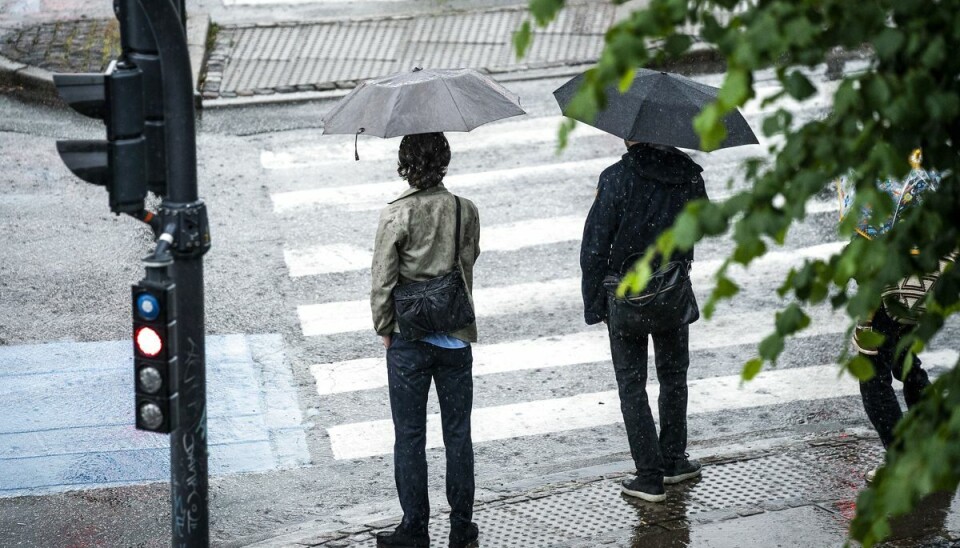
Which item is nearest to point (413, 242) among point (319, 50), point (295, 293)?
point (295, 293)

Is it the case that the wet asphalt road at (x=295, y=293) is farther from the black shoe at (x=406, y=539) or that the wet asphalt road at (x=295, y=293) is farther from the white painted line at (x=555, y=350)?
the black shoe at (x=406, y=539)

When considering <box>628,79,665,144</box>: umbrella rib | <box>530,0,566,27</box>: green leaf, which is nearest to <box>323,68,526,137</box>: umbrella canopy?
<box>628,79,665,144</box>: umbrella rib

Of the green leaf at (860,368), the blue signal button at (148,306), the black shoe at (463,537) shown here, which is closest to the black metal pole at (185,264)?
the blue signal button at (148,306)

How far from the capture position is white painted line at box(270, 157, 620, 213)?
11602 millimetres

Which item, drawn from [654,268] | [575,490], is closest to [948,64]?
[654,268]

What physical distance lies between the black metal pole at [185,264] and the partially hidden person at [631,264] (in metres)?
2.07

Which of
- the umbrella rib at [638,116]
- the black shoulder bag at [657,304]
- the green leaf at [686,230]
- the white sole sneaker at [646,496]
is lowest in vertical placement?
the white sole sneaker at [646,496]

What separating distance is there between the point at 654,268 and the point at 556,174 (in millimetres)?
5885

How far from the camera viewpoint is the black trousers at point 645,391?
260 inches

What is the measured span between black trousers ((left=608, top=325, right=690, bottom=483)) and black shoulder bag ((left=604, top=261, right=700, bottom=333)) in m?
0.09

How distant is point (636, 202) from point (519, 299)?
3.73 m

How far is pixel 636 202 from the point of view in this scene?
6.32 m

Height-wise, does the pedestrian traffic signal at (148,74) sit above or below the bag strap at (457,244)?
above

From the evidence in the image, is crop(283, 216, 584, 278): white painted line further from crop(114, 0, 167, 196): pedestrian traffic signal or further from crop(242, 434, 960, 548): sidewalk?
crop(114, 0, 167, 196): pedestrian traffic signal
